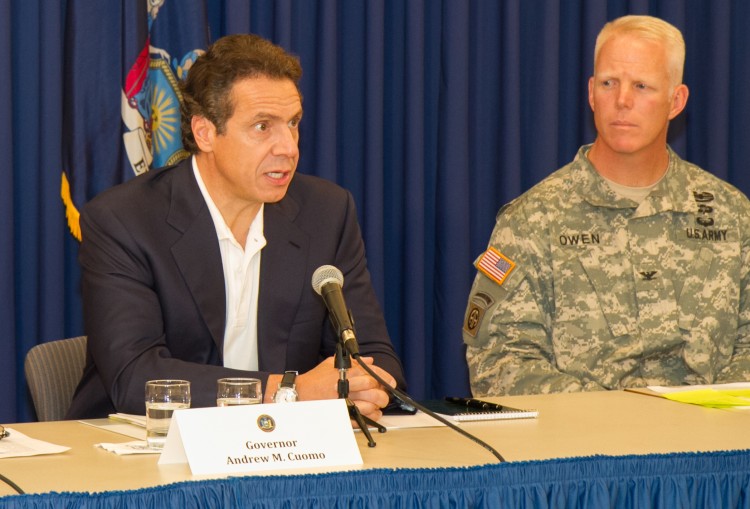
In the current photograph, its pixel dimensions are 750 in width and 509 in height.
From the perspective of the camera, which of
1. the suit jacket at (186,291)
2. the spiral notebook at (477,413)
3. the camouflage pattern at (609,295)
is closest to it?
the spiral notebook at (477,413)

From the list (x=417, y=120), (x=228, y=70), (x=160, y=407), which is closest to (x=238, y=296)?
(x=228, y=70)

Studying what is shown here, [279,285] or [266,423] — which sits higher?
[279,285]

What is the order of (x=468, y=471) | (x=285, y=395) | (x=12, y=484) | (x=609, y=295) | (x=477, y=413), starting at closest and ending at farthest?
(x=12, y=484), (x=468, y=471), (x=285, y=395), (x=477, y=413), (x=609, y=295)

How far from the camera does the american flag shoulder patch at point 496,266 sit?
3475 mm

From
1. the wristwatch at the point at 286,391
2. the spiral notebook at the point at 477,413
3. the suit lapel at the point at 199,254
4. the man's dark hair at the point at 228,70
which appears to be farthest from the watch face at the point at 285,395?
the man's dark hair at the point at 228,70

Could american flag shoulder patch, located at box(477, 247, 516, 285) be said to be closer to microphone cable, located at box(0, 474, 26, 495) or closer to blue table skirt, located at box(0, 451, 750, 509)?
blue table skirt, located at box(0, 451, 750, 509)

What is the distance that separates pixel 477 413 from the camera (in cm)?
249

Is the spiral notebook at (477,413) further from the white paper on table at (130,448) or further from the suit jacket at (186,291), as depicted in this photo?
the white paper on table at (130,448)

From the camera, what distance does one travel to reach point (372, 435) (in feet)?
7.41

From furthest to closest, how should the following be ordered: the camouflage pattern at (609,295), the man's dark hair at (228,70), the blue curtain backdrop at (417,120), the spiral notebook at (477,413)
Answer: the blue curtain backdrop at (417,120)
the camouflage pattern at (609,295)
the man's dark hair at (228,70)
the spiral notebook at (477,413)

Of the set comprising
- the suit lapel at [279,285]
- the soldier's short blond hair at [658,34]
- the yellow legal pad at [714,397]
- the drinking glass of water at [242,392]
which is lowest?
the yellow legal pad at [714,397]

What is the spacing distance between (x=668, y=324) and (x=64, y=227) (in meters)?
2.09

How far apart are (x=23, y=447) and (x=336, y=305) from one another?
2.11 ft

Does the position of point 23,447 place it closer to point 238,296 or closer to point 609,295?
point 238,296
